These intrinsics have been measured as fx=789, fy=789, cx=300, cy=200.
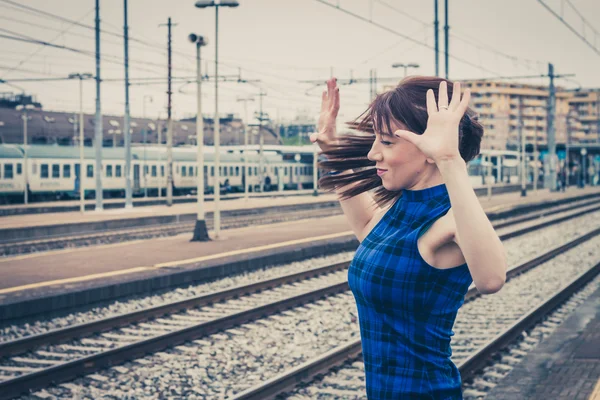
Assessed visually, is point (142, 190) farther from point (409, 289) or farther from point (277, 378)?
point (409, 289)

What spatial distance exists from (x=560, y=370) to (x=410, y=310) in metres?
5.81

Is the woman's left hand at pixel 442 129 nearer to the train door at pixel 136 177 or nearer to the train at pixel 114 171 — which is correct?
the train at pixel 114 171

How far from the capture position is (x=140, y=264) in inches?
579

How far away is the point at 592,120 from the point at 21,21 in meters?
166

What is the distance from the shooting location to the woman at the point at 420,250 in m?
2.07

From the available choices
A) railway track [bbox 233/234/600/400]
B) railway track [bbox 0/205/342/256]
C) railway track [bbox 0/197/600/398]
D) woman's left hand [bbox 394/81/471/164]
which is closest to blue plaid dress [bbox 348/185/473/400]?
woman's left hand [bbox 394/81/471/164]

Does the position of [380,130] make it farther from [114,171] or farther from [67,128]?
[67,128]

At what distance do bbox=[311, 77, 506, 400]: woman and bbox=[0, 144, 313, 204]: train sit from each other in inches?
1427

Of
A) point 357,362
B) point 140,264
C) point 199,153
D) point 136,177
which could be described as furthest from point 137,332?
point 136,177

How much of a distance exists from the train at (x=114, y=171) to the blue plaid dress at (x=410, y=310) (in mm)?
36295

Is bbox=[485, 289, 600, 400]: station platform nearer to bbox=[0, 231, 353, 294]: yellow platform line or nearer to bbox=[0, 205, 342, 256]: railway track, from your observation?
bbox=[0, 231, 353, 294]: yellow platform line

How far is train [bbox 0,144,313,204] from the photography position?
3850cm

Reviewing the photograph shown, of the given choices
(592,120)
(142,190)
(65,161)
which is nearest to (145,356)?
(65,161)

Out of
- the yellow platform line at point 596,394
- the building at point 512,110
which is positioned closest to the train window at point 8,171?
the yellow platform line at point 596,394
